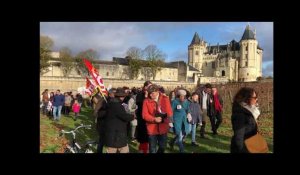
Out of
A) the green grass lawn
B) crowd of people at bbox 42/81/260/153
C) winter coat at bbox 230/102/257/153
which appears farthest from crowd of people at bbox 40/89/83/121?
winter coat at bbox 230/102/257/153

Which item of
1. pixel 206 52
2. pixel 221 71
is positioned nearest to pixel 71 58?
pixel 221 71

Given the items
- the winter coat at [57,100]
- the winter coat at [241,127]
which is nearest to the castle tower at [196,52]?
the winter coat at [57,100]

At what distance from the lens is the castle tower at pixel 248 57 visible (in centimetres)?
9269

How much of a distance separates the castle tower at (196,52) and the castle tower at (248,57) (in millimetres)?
10350

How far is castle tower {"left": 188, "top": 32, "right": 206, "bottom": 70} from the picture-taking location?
102 m

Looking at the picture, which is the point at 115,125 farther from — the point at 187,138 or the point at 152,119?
the point at 187,138

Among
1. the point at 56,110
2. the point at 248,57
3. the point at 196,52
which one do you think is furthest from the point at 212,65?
the point at 56,110

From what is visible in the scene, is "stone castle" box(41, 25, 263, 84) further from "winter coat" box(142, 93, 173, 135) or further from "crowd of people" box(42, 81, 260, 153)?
"winter coat" box(142, 93, 173, 135)

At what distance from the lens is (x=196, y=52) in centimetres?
10306

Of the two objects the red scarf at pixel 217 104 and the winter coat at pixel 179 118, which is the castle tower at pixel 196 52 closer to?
the red scarf at pixel 217 104

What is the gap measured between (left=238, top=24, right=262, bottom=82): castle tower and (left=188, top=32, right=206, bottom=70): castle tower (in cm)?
1035
